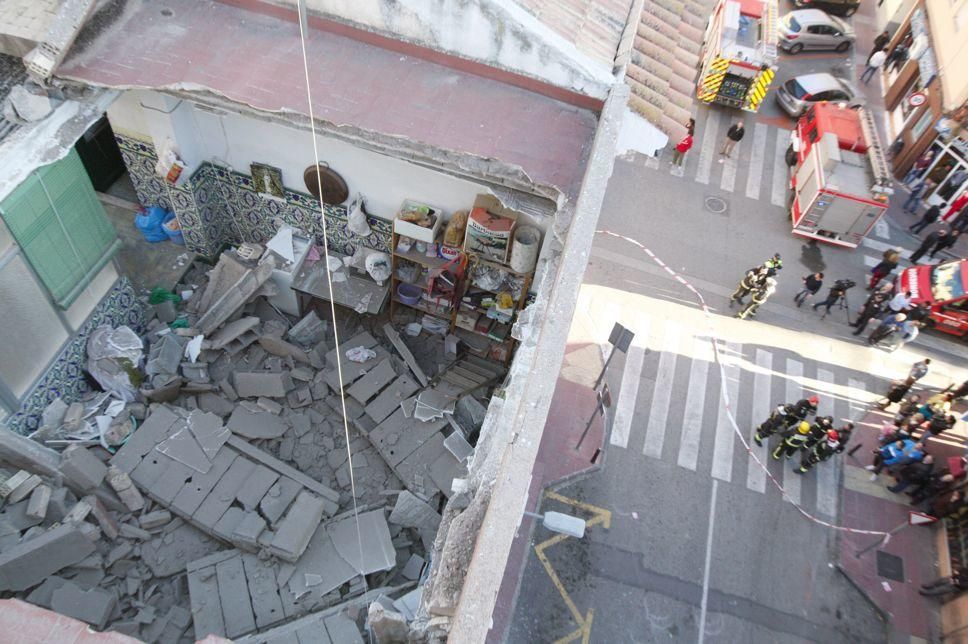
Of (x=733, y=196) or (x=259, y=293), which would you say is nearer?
(x=259, y=293)

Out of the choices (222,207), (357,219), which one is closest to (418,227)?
(357,219)

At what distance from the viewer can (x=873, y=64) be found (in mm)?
23250

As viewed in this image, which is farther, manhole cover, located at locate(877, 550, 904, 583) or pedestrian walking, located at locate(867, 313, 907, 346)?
pedestrian walking, located at locate(867, 313, 907, 346)

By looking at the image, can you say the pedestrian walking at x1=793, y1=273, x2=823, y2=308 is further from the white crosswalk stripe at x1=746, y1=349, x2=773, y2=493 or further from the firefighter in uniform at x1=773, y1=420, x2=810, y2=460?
the firefighter in uniform at x1=773, y1=420, x2=810, y2=460

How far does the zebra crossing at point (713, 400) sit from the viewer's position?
1398 centimetres

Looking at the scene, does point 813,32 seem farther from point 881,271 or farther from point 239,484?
point 239,484

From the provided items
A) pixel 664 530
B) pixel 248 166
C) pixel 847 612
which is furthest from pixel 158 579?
pixel 847 612

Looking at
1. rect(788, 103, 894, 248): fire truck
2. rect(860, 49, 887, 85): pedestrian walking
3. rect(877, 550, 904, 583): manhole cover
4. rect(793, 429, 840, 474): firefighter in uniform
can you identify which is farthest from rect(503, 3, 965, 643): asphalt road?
rect(860, 49, 887, 85): pedestrian walking

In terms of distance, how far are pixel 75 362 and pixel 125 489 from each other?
1.97 m

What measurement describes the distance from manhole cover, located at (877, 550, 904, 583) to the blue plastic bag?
15446 mm

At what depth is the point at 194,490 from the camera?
839cm

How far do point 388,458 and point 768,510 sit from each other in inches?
344

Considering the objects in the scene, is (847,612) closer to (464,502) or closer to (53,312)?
(464,502)

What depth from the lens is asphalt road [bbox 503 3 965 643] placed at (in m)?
12.1
